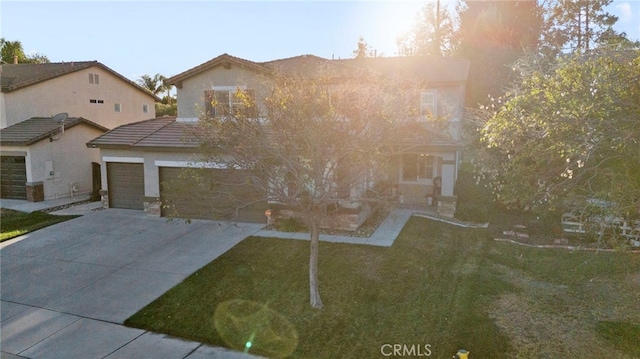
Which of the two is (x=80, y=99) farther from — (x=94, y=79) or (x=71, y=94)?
(x=94, y=79)

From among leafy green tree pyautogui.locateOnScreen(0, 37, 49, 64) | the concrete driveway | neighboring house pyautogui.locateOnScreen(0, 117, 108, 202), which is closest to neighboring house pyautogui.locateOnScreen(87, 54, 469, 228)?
the concrete driveway

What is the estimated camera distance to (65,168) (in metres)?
21.2

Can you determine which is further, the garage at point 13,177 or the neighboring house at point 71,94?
the neighboring house at point 71,94

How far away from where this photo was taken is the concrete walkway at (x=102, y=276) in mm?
8016

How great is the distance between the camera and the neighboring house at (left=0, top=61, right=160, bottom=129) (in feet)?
73.1

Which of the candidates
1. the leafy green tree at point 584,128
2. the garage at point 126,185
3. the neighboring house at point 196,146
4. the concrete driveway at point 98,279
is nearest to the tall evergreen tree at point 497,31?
the neighboring house at point 196,146

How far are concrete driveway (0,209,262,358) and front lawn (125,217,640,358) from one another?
53 cm

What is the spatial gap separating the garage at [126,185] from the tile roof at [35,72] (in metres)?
8.70

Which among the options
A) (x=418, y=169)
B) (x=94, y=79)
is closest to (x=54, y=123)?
(x=94, y=79)

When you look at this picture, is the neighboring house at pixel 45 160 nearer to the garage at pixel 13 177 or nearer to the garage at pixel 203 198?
A: the garage at pixel 13 177

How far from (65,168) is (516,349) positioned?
854 inches

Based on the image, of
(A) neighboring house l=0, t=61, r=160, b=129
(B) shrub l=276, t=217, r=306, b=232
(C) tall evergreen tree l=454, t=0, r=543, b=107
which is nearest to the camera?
(B) shrub l=276, t=217, r=306, b=232

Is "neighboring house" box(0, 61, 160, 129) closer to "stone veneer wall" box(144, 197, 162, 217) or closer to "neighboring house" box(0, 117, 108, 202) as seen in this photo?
"neighboring house" box(0, 117, 108, 202)

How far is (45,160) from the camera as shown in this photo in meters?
20.3
